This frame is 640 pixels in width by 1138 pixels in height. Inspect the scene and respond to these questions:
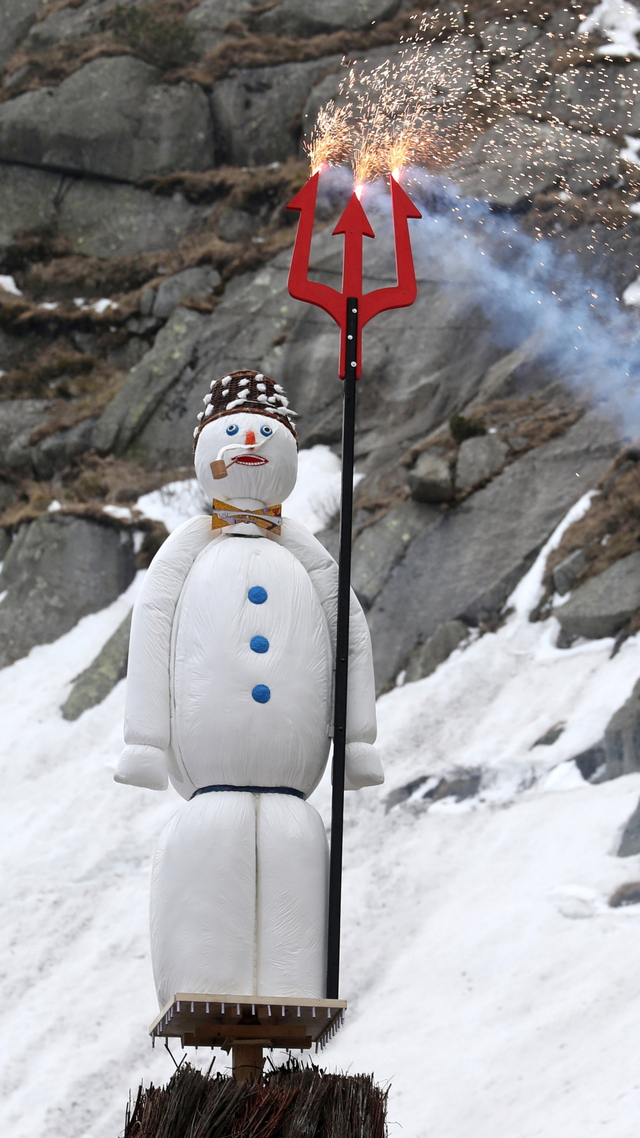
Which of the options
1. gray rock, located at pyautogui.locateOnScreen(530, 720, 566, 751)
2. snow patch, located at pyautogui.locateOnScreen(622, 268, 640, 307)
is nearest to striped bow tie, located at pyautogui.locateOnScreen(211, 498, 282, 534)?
gray rock, located at pyautogui.locateOnScreen(530, 720, 566, 751)

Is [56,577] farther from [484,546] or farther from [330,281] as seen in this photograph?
[330,281]

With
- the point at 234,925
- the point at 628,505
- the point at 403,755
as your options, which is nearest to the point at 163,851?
the point at 234,925

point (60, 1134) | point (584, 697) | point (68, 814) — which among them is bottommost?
point (60, 1134)

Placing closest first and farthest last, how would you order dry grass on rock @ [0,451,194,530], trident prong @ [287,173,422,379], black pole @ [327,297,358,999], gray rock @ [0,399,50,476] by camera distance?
black pole @ [327,297,358,999], trident prong @ [287,173,422,379], dry grass on rock @ [0,451,194,530], gray rock @ [0,399,50,476]

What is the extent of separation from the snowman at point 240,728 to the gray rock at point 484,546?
19.2 ft

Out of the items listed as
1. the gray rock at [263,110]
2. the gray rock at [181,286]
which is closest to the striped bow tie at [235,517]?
the gray rock at [181,286]

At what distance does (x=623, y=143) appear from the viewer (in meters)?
16.4

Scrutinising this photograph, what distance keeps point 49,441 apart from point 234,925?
42.6 feet

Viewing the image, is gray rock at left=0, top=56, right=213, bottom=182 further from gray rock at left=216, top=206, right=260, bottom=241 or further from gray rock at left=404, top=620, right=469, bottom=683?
gray rock at left=404, top=620, right=469, bottom=683

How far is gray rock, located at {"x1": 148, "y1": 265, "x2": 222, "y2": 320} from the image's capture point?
17.9 meters

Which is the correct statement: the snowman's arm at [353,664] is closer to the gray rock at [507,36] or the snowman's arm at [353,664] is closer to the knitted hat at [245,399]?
the knitted hat at [245,399]

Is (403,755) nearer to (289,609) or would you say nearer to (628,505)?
(628,505)

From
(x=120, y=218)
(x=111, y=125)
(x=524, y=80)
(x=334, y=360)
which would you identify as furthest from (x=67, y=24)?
(x=334, y=360)

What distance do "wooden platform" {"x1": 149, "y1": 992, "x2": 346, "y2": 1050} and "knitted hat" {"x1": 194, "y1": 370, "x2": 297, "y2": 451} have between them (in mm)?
2310
